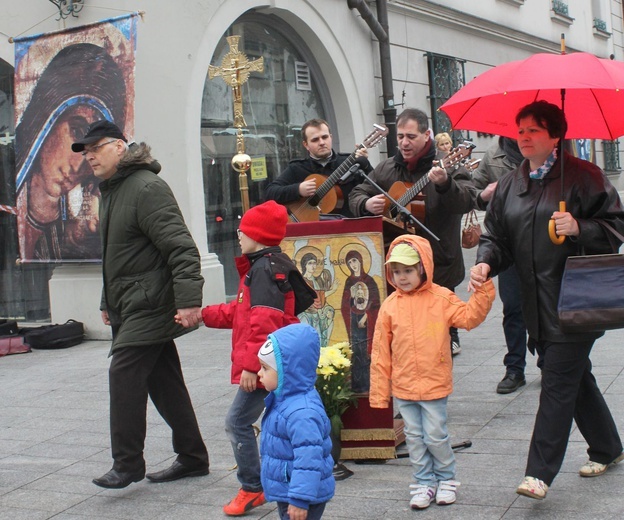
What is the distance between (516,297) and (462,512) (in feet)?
8.58

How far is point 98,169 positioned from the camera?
5.27 metres

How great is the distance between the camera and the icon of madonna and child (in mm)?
5445

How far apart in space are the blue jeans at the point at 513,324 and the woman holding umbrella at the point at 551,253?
2013 millimetres

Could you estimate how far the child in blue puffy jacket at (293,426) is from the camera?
11.5ft

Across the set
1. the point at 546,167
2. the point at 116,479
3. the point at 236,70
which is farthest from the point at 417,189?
the point at 236,70

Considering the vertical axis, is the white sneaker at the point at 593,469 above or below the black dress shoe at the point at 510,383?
below

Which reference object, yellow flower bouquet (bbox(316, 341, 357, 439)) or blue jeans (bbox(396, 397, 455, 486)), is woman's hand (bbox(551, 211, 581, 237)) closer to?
blue jeans (bbox(396, 397, 455, 486))

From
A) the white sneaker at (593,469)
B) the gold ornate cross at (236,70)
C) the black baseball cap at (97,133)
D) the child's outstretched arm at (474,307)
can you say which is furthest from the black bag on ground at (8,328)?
the white sneaker at (593,469)

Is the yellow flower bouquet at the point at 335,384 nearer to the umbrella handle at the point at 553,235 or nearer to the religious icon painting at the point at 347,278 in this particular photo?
the religious icon painting at the point at 347,278

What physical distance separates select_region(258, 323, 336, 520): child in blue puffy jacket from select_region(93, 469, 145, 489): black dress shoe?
154 cm

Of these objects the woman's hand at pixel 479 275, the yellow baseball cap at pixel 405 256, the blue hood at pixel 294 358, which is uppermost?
the yellow baseball cap at pixel 405 256

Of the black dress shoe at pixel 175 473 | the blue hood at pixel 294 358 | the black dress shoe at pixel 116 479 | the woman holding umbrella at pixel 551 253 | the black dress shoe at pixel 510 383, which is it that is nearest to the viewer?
the blue hood at pixel 294 358

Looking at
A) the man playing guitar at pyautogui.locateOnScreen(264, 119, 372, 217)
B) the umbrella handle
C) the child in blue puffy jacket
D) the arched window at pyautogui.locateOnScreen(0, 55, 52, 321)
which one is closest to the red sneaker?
the child in blue puffy jacket

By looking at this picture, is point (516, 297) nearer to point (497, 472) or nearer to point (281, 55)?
point (497, 472)
